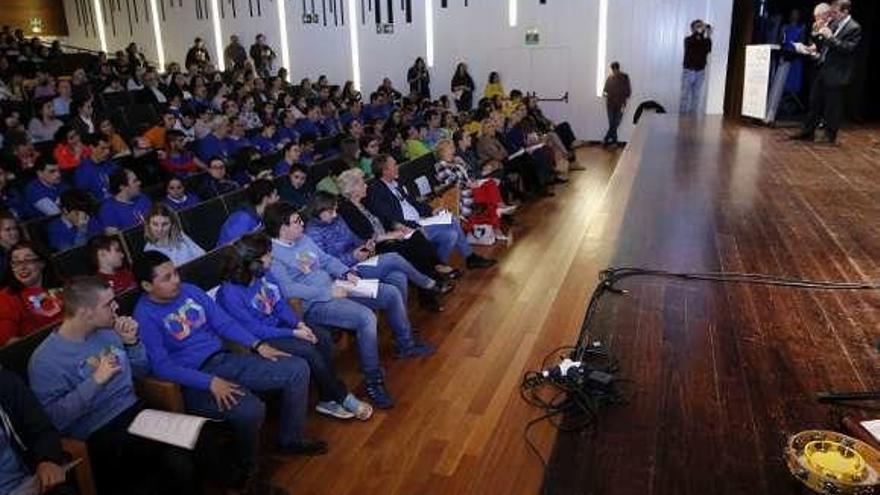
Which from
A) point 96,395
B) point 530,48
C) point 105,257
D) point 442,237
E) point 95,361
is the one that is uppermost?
point 530,48

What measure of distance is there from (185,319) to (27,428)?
72 centimetres

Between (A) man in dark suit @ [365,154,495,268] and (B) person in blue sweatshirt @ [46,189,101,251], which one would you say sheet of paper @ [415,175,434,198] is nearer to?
(A) man in dark suit @ [365,154,495,268]

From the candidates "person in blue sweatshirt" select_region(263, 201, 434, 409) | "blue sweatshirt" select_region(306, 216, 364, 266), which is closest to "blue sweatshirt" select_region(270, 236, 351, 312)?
"person in blue sweatshirt" select_region(263, 201, 434, 409)

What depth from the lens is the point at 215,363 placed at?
2746 millimetres

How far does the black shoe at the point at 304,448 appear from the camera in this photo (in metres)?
2.85

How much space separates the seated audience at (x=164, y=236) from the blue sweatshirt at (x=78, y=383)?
4.09 feet

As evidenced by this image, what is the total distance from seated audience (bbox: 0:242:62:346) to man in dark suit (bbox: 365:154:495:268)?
214 cm

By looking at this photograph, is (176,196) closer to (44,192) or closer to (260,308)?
(44,192)

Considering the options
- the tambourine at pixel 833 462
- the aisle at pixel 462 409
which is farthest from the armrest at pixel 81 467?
the tambourine at pixel 833 462

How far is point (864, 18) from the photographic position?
27.6ft

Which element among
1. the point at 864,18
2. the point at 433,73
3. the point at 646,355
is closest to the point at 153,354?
the point at 646,355

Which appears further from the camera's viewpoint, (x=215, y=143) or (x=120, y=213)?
(x=215, y=143)

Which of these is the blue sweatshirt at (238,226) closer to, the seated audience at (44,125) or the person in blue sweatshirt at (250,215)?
the person in blue sweatshirt at (250,215)

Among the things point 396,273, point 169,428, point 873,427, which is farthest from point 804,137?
point 169,428
